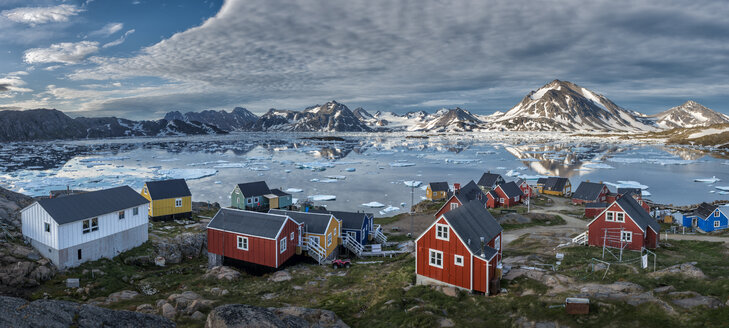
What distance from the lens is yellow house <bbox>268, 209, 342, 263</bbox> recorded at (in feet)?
105

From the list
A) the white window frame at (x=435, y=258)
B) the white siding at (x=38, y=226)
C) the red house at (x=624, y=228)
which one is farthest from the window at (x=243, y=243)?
the red house at (x=624, y=228)

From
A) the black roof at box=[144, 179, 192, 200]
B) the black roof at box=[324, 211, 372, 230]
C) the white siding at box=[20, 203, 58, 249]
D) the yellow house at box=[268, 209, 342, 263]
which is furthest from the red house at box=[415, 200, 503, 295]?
the black roof at box=[144, 179, 192, 200]

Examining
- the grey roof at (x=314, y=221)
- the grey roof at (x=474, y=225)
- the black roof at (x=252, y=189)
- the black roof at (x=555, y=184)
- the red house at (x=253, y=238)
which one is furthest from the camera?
the black roof at (x=555, y=184)

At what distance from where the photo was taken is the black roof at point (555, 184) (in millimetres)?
66688

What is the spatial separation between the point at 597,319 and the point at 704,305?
15.1ft

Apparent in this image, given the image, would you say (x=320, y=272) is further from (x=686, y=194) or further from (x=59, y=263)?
(x=686, y=194)

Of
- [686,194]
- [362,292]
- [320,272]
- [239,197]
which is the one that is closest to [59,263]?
[320,272]

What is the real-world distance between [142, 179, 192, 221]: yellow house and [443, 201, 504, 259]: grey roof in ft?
104

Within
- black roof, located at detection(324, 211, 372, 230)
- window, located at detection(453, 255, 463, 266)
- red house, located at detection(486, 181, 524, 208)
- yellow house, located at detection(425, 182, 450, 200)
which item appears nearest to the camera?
window, located at detection(453, 255, 463, 266)

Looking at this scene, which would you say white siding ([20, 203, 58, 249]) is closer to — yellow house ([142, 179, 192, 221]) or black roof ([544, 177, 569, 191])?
yellow house ([142, 179, 192, 221])

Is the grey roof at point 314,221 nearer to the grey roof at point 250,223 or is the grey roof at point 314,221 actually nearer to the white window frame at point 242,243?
the grey roof at point 250,223

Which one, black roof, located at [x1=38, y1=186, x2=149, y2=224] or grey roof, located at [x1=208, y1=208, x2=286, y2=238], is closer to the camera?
black roof, located at [x1=38, y1=186, x2=149, y2=224]

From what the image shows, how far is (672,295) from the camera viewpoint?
56.7ft

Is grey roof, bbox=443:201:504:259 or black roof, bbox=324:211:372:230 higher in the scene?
grey roof, bbox=443:201:504:259
